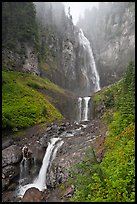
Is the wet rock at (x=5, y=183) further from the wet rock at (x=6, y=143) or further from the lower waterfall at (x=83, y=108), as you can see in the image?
the lower waterfall at (x=83, y=108)

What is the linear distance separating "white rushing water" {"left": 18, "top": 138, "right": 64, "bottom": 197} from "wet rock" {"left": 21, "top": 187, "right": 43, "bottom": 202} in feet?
3.92

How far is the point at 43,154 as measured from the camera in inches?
981

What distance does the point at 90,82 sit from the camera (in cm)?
6625

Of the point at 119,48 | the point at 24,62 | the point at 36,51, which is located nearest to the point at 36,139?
the point at 24,62

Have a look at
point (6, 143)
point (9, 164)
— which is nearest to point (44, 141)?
point (6, 143)

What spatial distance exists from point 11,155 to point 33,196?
5881 millimetres

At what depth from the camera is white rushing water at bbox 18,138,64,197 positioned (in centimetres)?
2118

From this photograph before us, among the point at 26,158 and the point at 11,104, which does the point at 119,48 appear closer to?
the point at 11,104

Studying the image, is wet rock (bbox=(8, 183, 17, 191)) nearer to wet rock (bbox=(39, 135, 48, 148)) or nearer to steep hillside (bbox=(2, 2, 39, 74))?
wet rock (bbox=(39, 135, 48, 148))

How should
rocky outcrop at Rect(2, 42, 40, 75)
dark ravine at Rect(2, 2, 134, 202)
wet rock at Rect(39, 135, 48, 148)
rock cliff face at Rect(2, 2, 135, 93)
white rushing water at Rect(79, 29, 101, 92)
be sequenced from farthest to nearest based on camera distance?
white rushing water at Rect(79, 29, 101, 92) < rock cliff face at Rect(2, 2, 135, 93) < rocky outcrop at Rect(2, 42, 40, 75) < wet rock at Rect(39, 135, 48, 148) < dark ravine at Rect(2, 2, 134, 202)

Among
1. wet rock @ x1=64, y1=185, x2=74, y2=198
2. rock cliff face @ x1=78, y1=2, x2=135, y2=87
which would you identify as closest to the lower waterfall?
rock cliff face @ x1=78, y1=2, x2=135, y2=87

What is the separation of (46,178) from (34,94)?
66.5 feet

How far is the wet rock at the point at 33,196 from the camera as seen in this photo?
18.6m

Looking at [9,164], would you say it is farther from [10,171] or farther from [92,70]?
[92,70]
